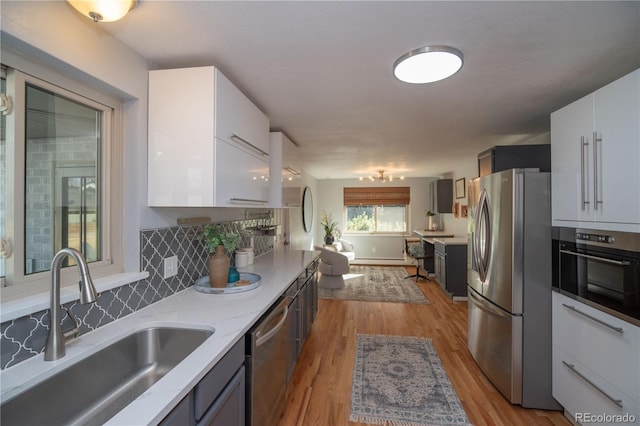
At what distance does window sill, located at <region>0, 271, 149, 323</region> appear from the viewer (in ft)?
3.05

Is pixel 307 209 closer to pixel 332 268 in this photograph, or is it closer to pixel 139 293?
pixel 332 268

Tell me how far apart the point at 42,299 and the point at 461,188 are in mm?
5716

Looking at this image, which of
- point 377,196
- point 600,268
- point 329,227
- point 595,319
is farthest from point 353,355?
point 377,196

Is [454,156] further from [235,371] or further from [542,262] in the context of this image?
[235,371]

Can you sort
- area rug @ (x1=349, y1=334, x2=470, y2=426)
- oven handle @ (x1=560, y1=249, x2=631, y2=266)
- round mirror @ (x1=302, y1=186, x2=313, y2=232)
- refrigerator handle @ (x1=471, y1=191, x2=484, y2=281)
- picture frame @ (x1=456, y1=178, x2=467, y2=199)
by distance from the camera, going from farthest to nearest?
round mirror @ (x1=302, y1=186, x2=313, y2=232)
picture frame @ (x1=456, y1=178, x2=467, y2=199)
refrigerator handle @ (x1=471, y1=191, x2=484, y2=281)
area rug @ (x1=349, y1=334, x2=470, y2=426)
oven handle @ (x1=560, y1=249, x2=631, y2=266)

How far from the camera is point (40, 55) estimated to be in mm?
1044

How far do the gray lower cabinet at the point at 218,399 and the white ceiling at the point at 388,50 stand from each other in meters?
1.44

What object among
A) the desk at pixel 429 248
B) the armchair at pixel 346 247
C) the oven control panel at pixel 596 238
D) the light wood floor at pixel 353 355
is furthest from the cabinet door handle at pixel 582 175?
the armchair at pixel 346 247

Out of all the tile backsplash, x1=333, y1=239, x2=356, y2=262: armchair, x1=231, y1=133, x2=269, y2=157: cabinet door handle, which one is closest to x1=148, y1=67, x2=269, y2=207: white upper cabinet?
x1=231, y1=133, x2=269, y2=157: cabinet door handle

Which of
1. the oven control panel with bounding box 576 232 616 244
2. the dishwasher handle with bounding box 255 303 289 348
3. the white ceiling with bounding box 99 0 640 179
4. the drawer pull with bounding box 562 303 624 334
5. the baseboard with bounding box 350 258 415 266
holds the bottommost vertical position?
the baseboard with bounding box 350 258 415 266

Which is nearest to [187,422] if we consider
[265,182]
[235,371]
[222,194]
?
[235,371]

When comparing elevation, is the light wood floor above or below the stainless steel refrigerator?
below

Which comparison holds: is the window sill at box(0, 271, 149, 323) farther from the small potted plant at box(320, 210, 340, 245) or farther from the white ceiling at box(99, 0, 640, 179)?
the small potted plant at box(320, 210, 340, 245)

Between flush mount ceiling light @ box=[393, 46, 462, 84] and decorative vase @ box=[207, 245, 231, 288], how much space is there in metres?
1.53
